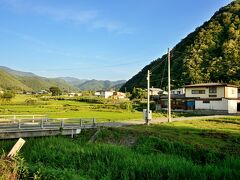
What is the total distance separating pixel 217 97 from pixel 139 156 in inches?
1793

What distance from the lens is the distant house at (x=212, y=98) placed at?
60094 millimetres

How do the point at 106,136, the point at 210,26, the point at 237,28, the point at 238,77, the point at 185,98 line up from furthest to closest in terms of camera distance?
the point at 210,26
the point at 237,28
the point at 238,77
the point at 185,98
the point at 106,136

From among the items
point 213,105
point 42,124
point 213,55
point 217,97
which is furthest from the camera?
point 213,55

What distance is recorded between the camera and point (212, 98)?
A: 62.0 m

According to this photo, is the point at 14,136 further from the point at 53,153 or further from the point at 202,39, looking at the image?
the point at 202,39

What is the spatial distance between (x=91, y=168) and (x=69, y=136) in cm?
1216

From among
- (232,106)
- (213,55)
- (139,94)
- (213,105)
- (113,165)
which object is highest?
(213,55)

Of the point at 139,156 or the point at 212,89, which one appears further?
the point at 212,89

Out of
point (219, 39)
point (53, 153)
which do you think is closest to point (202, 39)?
point (219, 39)

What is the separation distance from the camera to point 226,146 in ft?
70.6

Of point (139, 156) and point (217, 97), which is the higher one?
point (217, 97)

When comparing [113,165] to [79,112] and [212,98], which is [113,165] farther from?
[212,98]

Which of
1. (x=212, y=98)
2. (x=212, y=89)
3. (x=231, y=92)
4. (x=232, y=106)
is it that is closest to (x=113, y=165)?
(x=232, y=106)

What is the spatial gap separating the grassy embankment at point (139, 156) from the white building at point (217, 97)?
34.9 metres
